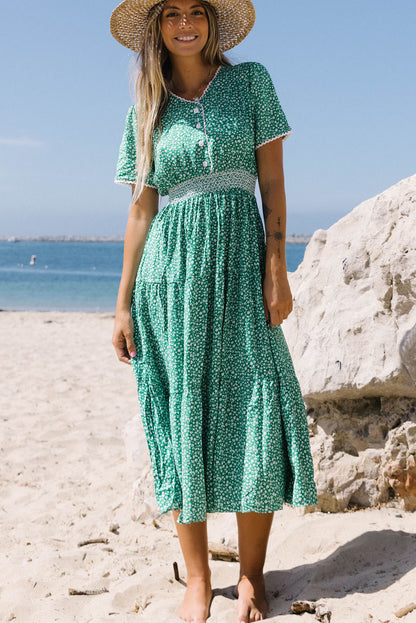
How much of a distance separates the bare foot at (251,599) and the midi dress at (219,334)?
30cm

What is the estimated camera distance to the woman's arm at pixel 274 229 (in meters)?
2.36

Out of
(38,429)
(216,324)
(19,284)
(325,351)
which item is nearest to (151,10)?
(216,324)

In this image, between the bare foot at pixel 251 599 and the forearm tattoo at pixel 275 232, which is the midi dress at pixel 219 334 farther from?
the bare foot at pixel 251 599

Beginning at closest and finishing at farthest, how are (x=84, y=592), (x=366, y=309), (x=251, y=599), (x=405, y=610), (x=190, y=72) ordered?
(x=405, y=610) < (x=251, y=599) < (x=190, y=72) < (x=84, y=592) < (x=366, y=309)

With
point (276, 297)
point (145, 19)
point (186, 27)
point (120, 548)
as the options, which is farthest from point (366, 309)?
point (120, 548)

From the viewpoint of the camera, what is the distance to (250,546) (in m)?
2.41

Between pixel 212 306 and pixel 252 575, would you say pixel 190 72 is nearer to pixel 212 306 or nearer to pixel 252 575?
pixel 212 306

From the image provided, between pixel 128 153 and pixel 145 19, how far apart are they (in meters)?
0.53

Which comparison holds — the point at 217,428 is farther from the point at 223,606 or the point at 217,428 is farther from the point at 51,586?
the point at 51,586

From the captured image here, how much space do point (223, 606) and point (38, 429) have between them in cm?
311

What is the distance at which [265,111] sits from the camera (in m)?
2.44

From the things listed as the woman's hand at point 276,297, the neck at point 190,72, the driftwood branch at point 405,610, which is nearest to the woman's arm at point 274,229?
the woman's hand at point 276,297

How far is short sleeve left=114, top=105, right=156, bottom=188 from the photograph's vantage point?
266 centimetres

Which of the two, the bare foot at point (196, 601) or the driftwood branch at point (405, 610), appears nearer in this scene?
the driftwood branch at point (405, 610)
